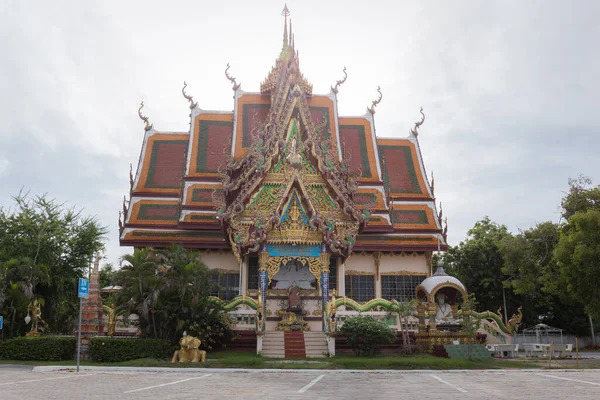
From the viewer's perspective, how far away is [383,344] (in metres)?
17.9

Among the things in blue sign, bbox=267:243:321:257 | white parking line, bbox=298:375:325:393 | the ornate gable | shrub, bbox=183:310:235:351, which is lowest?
white parking line, bbox=298:375:325:393

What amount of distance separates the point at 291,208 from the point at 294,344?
485cm

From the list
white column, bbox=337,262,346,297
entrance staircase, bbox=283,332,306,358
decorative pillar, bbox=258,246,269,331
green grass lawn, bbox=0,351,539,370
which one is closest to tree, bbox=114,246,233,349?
green grass lawn, bbox=0,351,539,370

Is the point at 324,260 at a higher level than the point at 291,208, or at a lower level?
lower

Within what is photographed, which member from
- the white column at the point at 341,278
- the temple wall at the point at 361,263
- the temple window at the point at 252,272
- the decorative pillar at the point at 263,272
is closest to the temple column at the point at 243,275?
the temple window at the point at 252,272

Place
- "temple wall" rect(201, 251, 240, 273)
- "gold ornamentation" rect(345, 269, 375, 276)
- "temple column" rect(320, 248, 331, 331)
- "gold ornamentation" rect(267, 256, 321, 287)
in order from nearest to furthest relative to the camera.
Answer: "temple column" rect(320, 248, 331, 331) → "gold ornamentation" rect(267, 256, 321, 287) → "temple wall" rect(201, 251, 240, 273) → "gold ornamentation" rect(345, 269, 375, 276)

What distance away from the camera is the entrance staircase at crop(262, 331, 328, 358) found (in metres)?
16.7

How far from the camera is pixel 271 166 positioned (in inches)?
802

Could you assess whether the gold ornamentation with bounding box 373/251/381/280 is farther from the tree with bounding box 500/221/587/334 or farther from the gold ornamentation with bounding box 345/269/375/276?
the tree with bounding box 500/221/587/334

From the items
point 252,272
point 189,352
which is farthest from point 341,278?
point 189,352

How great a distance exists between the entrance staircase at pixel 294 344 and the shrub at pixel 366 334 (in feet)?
3.08

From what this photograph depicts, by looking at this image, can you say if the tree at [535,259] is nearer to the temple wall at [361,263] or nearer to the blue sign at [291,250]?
the temple wall at [361,263]

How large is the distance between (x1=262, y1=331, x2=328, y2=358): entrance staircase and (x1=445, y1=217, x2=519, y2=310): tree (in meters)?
19.5

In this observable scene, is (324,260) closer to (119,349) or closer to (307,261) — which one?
(307,261)
